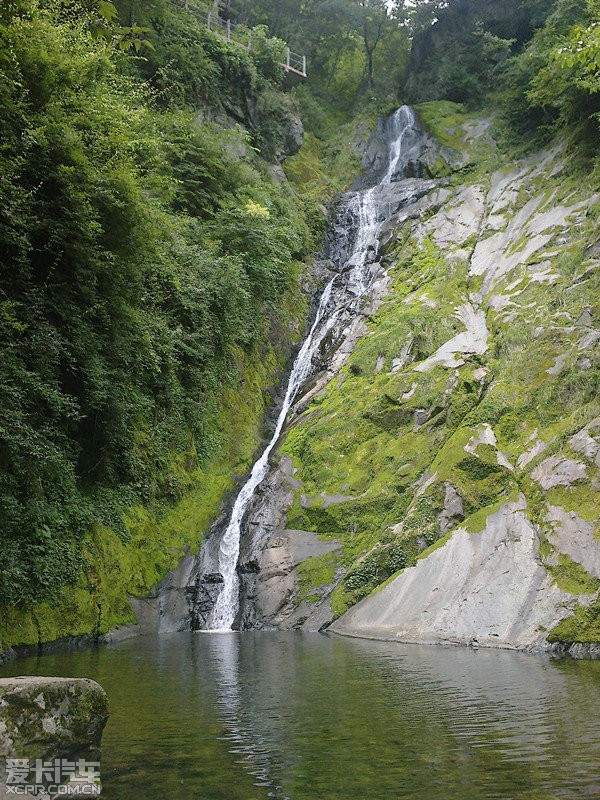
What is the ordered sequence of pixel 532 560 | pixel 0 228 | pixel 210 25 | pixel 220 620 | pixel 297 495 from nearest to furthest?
pixel 0 228 < pixel 532 560 < pixel 220 620 < pixel 297 495 < pixel 210 25

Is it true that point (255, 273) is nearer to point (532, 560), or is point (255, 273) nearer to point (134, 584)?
point (134, 584)

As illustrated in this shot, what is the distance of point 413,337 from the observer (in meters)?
20.2

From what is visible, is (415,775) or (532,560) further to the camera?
(532,560)

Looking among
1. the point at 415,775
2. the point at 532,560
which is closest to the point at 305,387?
the point at 532,560

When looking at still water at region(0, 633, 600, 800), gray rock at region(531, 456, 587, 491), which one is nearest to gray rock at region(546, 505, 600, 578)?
gray rock at region(531, 456, 587, 491)

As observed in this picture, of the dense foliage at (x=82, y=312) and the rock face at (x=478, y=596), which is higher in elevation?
the dense foliage at (x=82, y=312)

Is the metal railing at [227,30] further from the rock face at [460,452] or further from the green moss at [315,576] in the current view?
the green moss at [315,576]

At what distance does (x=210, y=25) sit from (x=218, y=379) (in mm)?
22979

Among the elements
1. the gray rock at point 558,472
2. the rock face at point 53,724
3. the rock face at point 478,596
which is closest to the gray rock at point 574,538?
the rock face at point 478,596

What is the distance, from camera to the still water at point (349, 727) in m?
3.76

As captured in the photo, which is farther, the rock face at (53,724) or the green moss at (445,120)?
the green moss at (445,120)

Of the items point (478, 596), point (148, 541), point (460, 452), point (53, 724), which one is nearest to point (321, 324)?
point (460, 452)

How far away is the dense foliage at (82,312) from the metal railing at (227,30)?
1602 cm

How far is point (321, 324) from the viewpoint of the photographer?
25609 millimetres
